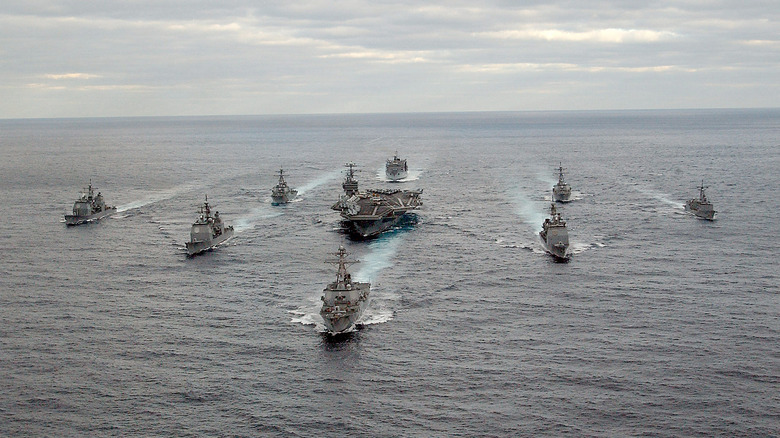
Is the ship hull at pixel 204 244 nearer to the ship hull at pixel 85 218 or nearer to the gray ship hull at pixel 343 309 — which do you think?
the ship hull at pixel 85 218

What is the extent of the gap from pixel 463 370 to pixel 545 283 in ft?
126

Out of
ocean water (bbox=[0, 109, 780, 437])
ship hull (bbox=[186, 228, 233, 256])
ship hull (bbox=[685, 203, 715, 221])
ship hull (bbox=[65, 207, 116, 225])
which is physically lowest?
ocean water (bbox=[0, 109, 780, 437])

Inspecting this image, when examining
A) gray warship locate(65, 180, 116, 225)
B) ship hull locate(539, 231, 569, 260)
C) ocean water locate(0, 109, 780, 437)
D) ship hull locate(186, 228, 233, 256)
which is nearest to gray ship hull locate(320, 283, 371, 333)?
ocean water locate(0, 109, 780, 437)

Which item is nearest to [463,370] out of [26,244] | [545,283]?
[545,283]

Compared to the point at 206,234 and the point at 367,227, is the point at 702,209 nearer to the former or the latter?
the point at 367,227

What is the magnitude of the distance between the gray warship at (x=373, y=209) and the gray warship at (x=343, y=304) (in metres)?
51.7

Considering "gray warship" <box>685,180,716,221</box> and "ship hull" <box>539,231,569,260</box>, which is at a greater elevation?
"gray warship" <box>685,180,716,221</box>

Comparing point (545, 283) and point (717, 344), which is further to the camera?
point (545, 283)

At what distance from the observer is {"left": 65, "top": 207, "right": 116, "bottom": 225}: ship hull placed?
172 m

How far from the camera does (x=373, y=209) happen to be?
16400 centimetres

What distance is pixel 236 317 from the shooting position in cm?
10206

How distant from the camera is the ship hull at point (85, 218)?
172087 millimetres

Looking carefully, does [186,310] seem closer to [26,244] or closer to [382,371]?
[382,371]

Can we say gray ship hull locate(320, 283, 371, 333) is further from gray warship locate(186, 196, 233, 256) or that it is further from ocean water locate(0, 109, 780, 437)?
gray warship locate(186, 196, 233, 256)
